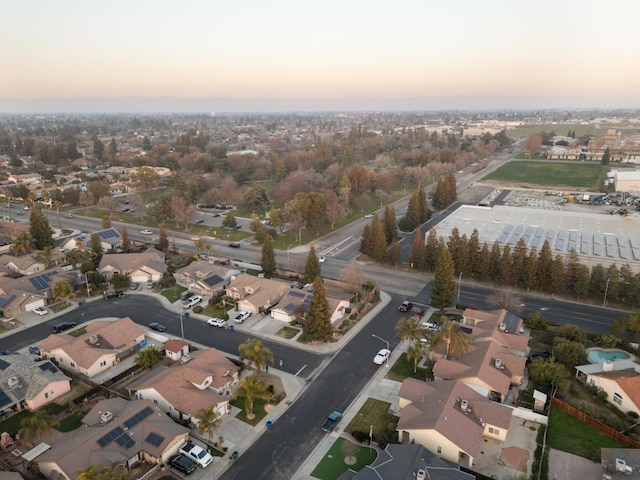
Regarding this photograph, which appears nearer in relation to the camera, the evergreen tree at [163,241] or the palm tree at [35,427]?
the palm tree at [35,427]

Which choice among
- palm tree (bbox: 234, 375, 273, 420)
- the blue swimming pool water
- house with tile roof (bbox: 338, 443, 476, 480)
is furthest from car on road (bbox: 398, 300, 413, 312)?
house with tile roof (bbox: 338, 443, 476, 480)

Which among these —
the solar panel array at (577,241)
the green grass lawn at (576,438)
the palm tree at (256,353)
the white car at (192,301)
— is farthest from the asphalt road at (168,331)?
the solar panel array at (577,241)

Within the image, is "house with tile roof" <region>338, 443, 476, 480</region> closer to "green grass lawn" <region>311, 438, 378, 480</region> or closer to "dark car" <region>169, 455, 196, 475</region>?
"green grass lawn" <region>311, 438, 378, 480</region>

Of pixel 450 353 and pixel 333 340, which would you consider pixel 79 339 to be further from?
pixel 450 353

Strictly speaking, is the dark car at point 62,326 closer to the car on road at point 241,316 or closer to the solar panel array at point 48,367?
the solar panel array at point 48,367

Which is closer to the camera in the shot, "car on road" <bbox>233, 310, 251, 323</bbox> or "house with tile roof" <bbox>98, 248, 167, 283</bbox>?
"car on road" <bbox>233, 310, 251, 323</bbox>

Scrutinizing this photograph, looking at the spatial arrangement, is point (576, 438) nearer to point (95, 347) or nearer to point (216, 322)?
point (216, 322)

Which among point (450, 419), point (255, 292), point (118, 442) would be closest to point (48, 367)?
point (118, 442)
